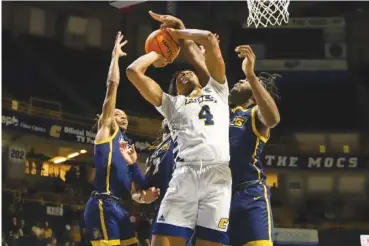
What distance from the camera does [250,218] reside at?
3588 millimetres

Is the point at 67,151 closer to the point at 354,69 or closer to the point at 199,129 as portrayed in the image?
the point at 354,69

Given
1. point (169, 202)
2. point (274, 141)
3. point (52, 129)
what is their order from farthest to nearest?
point (274, 141) → point (52, 129) → point (169, 202)

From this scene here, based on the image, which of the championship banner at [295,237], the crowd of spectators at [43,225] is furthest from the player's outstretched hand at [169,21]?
the championship banner at [295,237]

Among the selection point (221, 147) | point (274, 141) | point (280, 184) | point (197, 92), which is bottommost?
point (280, 184)

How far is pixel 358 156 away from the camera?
12203mm

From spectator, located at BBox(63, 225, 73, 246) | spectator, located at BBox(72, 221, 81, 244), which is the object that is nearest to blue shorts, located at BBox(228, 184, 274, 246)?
spectator, located at BBox(63, 225, 73, 246)

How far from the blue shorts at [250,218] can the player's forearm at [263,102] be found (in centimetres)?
43

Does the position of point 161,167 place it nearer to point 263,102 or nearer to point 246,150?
point 246,150

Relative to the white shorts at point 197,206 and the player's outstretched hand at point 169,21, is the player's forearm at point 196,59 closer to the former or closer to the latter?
the player's outstretched hand at point 169,21

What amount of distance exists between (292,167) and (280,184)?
1.33ft

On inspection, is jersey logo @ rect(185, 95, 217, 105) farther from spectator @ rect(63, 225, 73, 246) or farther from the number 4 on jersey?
spectator @ rect(63, 225, 73, 246)

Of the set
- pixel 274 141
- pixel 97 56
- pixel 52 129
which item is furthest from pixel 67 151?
pixel 274 141

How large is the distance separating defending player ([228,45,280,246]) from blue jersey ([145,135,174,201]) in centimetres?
53

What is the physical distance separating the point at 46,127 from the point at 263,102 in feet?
25.1
